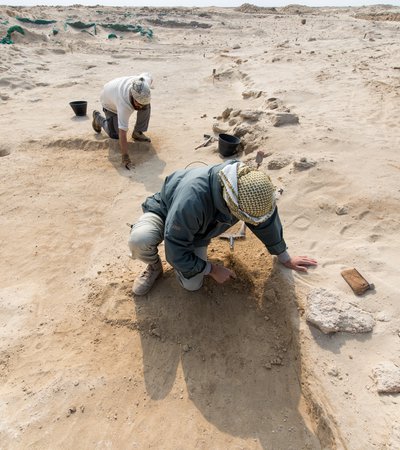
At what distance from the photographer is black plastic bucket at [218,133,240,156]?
171 inches

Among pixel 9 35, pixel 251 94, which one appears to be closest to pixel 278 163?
pixel 251 94

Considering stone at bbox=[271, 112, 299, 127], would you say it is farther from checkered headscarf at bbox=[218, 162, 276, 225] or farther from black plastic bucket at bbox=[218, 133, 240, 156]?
checkered headscarf at bbox=[218, 162, 276, 225]

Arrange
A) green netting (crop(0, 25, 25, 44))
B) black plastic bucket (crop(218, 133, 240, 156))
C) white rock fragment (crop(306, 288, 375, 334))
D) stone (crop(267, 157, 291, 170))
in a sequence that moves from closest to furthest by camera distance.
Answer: white rock fragment (crop(306, 288, 375, 334))
stone (crop(267, 157, 291, 170))
black plastic bucket (crop(218, 133, 240, 156))
green netting (crop(0, 25, 25, 44))

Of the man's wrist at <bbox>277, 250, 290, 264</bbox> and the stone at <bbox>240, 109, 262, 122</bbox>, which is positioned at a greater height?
the stone at <bbox>240, 109, 262, 122</bbox>

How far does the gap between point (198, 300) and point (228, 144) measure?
7.77 ft

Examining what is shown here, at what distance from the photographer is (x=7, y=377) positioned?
223 centimetres

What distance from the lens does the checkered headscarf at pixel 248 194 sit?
174 centimetres

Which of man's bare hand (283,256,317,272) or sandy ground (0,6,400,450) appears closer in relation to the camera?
sandy ground (0,6,400,450)

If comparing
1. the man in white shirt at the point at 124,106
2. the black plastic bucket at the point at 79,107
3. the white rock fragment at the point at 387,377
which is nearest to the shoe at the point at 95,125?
the man in white shirt at the point at 124,106

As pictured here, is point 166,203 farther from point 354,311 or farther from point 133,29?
→ point 133,29

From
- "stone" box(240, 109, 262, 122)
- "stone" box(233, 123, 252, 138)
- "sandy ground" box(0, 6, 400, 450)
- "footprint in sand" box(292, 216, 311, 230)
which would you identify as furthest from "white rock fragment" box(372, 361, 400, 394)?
"stone" box(240, 109, 262, 122)

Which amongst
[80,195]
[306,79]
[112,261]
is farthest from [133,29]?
[112,261]

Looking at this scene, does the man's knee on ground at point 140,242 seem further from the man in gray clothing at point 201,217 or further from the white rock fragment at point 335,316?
the white rock fragment at point 335,316

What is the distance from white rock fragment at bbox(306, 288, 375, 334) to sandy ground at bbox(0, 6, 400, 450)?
5cm
